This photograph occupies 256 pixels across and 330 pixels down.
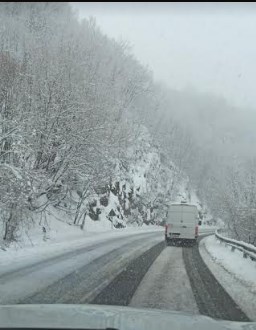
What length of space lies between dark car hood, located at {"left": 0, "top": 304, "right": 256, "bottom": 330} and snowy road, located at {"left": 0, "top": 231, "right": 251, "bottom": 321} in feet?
11.1

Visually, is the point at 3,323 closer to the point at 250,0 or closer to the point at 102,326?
the point at 102,326

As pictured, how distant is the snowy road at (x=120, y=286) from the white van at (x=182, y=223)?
13056 millimetres

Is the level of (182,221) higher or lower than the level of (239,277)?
higher

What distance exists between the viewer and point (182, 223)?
30.6 meters

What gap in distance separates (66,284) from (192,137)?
351ft

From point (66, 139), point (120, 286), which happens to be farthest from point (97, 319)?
point (66, 139)

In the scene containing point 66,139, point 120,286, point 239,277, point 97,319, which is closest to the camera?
point 97,319

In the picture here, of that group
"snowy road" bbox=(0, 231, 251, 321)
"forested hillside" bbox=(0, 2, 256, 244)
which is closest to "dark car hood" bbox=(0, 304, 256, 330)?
"snowy road" bbox=(0, 231, 251, 321)

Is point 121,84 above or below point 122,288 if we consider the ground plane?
above

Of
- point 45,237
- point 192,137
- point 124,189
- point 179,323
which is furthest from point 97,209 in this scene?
point 192,137

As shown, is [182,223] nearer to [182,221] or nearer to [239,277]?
[182,221]

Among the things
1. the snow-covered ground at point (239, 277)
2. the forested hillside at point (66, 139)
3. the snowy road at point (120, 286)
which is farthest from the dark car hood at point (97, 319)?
the forested hillside at point (66, 139)

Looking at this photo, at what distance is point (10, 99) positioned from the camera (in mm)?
21688

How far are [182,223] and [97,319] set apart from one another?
2597 cm
